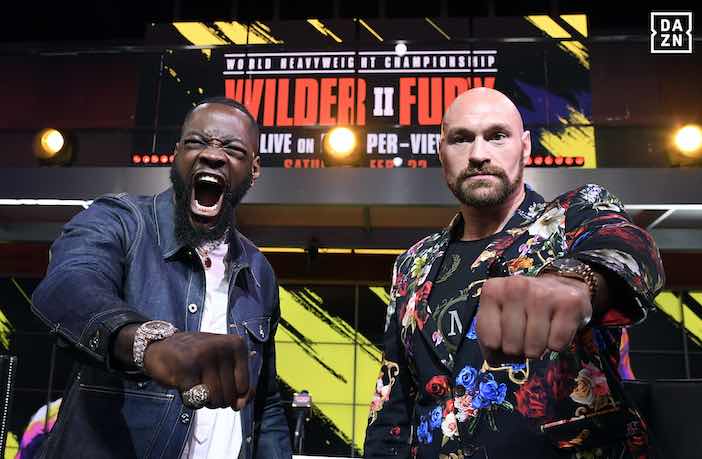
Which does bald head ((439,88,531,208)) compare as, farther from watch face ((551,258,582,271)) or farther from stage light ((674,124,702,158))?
stage light ((674,124,702,158))

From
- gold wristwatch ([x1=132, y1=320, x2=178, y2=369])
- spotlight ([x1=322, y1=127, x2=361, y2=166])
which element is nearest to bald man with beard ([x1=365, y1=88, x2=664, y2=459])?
gold wristwatch ([x1=132, y1=320, x2=178, y2=369])

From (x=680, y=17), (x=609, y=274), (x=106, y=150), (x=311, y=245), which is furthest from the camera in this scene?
(x=106, y=150)

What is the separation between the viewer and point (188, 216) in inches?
54.7

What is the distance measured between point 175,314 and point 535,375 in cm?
72

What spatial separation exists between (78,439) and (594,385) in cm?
94

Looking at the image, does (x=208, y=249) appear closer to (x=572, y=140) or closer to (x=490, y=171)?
(x=490, y=171)

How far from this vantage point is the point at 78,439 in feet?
3.74

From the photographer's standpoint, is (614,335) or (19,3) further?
(19,3)

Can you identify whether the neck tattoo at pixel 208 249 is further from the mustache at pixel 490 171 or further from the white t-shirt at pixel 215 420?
the mustache at pixel 490 171

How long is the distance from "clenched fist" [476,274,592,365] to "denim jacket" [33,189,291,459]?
48 centimetres

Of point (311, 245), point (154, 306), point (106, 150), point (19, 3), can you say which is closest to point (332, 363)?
point (311, 245)

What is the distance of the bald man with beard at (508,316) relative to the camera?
2.02 ft

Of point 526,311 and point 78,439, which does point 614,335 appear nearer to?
point 526,311

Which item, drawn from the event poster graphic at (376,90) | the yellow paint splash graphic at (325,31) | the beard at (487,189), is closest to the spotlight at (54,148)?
the event poster graphic at (376,90)
